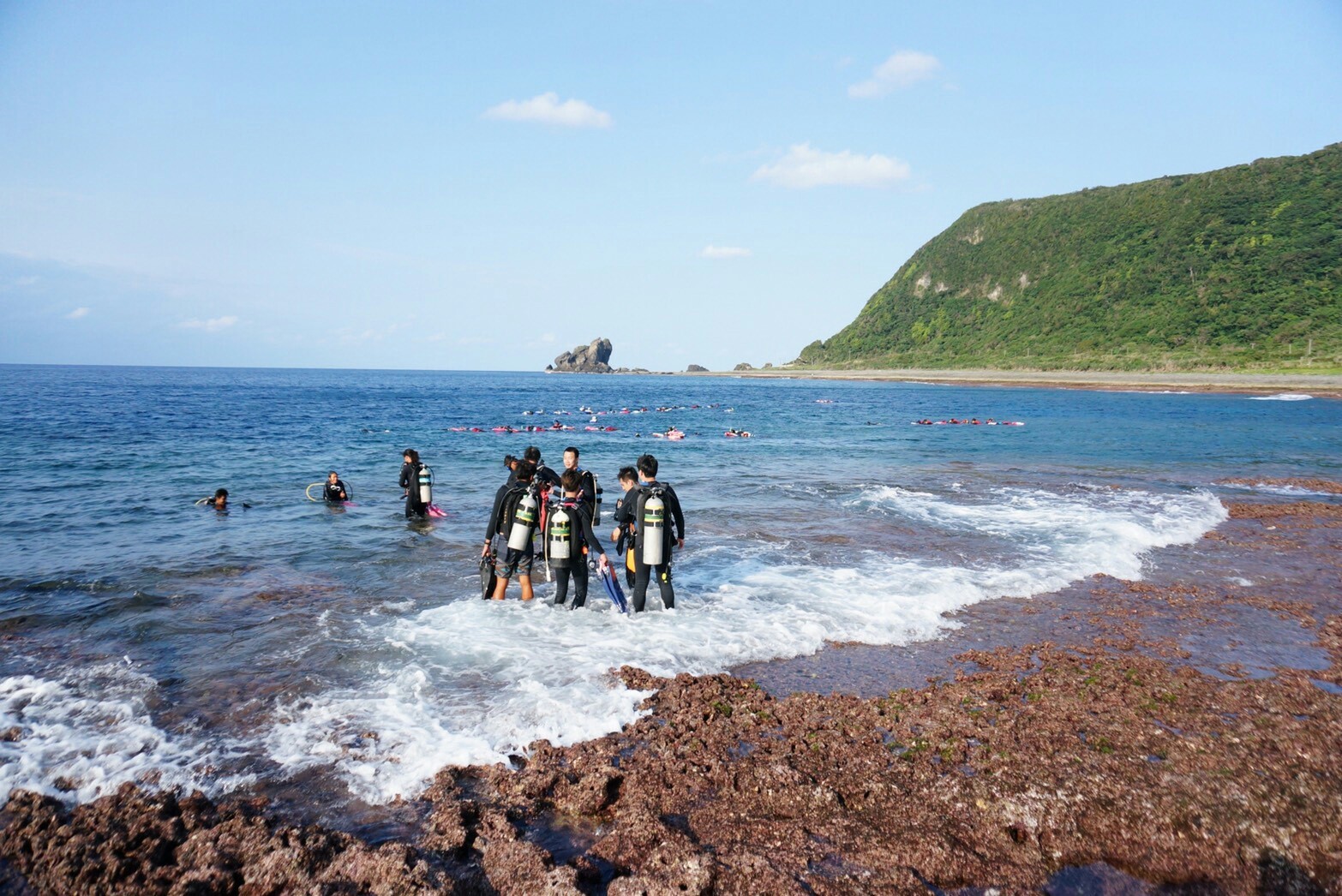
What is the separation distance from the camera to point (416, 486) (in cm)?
1586

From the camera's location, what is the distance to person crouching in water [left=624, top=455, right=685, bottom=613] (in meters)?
9.03

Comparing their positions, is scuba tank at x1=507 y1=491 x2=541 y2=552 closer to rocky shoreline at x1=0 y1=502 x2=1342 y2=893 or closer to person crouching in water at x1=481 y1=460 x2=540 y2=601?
person crouching in water at x1=481 y1=460 x2=540 y2=601

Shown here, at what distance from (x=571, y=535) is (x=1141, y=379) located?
3457 inches

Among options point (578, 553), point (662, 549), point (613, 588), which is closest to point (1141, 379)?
point (613, 588)

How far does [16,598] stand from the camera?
10.1 m

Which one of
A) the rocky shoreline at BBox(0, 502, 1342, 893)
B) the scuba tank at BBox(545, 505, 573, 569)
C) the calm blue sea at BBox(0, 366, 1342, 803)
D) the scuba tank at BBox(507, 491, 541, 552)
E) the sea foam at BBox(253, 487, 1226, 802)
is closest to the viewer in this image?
the rocky shoreline at BBox(0, 502, 1342, 893)

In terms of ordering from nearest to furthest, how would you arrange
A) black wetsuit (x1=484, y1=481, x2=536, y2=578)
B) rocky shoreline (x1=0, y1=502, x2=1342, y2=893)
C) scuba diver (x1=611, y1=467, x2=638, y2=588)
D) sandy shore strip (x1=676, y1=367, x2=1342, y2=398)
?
rocky shoreline (x1=0, y1=502, x2=1342, y2=893)
scuba diver (x1=611, y1=467, x2=638, y2=588)
black wetsuit (x1=484, y1=481, x2=536, y2=578)
sandy shore strip (x1=676, y1=367, x2=1342, y2=398)

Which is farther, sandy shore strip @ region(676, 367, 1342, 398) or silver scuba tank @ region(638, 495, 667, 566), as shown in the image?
sandy shore strip @ region(676, 367, 1342, 398)

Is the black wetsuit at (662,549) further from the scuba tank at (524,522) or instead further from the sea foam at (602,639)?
the scuba tank at (524,522)

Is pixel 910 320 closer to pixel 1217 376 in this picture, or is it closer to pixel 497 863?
pixel 1217 376

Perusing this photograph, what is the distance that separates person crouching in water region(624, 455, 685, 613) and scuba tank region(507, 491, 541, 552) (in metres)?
1.26

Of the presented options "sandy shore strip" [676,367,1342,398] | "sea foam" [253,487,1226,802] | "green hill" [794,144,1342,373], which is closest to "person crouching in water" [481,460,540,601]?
"sea foam" [253,487,1226,802]

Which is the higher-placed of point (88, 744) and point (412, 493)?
point (412, 493)

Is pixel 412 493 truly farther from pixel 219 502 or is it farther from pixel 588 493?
pixel 588 493
